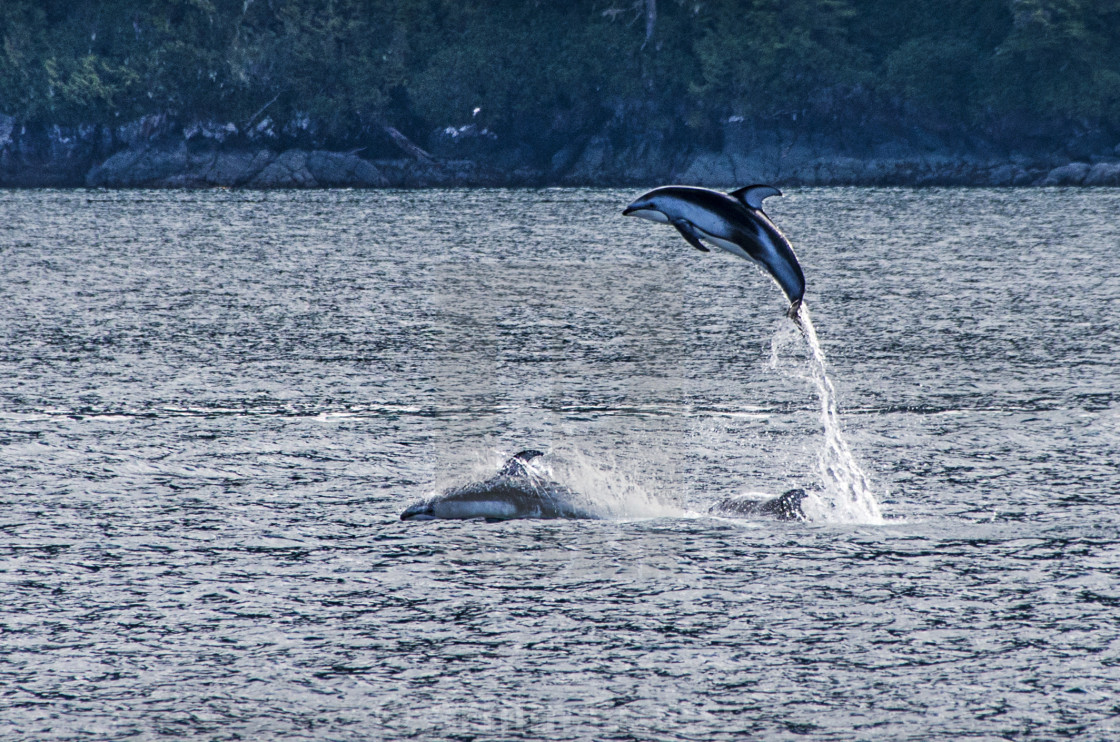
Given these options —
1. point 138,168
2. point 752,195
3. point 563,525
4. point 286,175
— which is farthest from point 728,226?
point 138,168

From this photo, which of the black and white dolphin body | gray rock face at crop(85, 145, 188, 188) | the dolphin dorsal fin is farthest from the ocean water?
gray rock face at crop(85, 145, 188, 188)

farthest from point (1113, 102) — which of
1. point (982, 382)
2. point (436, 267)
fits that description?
point (982, 382)

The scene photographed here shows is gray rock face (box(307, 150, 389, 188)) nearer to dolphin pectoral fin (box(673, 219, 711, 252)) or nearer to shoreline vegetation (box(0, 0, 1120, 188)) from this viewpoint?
shoreline vegetation (box(0, 0, 1120, 188))

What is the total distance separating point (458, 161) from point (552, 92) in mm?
12601

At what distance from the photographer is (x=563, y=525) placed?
15.0 metres

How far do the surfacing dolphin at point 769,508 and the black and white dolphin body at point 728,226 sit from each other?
133 inches

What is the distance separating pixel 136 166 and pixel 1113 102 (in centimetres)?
8537

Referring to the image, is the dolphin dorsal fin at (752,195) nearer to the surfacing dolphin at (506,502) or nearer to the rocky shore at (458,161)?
the surfacing dolphin at (506,502)

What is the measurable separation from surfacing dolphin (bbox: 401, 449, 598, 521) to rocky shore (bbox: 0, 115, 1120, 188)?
102777 millimetres

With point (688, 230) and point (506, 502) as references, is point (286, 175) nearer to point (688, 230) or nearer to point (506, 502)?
point (506, 502)

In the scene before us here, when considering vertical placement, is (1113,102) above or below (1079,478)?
above

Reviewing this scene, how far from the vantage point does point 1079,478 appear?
16.6 metres

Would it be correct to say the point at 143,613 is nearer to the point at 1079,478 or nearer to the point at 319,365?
the point at 1079,478

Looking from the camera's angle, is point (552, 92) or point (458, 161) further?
point (552, 92)
